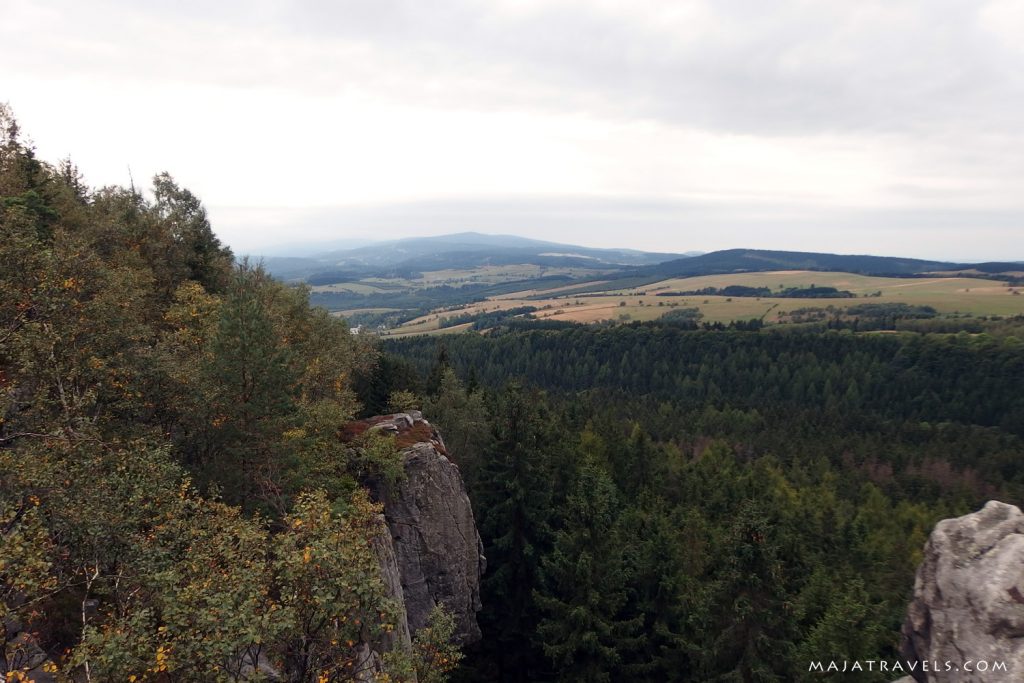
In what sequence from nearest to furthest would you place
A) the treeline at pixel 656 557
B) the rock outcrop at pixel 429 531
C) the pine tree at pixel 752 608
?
the pine tree at pixel 752 608 → the rock outcrop at pixel 429 531 → the treeline at pixel 656 557

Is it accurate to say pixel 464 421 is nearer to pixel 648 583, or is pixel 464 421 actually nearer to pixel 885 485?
pixel 648 583

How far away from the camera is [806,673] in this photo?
3466 centimetres

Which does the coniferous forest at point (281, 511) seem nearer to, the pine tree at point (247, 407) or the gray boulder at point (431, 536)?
the pine tree at point (247, 407)

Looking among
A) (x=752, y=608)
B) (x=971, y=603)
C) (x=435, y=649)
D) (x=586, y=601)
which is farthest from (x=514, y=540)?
(x=971, y=603)

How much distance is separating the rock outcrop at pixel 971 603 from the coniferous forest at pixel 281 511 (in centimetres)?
572

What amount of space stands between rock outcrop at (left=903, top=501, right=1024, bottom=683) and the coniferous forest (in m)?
5.72

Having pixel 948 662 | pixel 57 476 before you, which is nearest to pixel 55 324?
pixel 57 476

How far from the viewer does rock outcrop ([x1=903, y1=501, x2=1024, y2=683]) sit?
25547 mm

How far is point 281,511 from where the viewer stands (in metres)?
24.5

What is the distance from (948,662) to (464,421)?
141ft

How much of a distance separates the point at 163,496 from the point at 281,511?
9.05 metres

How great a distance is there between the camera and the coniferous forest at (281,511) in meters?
13.6

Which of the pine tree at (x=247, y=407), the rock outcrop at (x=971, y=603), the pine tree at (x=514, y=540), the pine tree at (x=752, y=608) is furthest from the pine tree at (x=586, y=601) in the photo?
the pine tree at (x=247, y=407)

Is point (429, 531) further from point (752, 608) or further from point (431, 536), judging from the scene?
point (752, 608)
